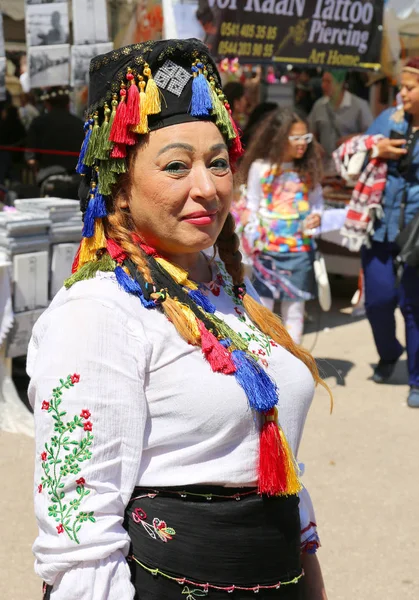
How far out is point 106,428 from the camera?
1542mm

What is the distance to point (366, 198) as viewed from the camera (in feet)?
19.1

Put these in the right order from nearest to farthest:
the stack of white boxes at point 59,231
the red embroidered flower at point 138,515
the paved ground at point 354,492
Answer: the red embroidered flower at point 138,515
the paved ground at point 354,492
the stack of white boxes at point 59,231

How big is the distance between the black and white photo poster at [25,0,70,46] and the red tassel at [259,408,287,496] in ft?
16.3

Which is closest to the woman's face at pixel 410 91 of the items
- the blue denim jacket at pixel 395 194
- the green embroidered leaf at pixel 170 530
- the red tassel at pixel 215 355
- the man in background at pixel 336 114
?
the blue denim jacket at pixel 395 194

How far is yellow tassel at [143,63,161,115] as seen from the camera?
5.57 feet

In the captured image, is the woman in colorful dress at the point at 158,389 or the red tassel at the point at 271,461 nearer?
the woman in colorful dress at the point at 158,389

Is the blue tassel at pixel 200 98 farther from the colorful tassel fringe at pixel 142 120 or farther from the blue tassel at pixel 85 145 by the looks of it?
the blue tassel at pixel 85 145

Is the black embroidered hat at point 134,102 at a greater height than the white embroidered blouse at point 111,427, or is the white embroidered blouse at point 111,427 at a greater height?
the black embroidered hat at point 134,102

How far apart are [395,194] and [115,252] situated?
429 centimetres

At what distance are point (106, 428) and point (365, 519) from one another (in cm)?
293

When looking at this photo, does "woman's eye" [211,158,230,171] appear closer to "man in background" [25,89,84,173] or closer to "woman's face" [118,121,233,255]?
"woman's face" [118,121,233,255]

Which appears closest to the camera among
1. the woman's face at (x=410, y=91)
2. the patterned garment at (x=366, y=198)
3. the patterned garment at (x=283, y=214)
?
the woman's face at (x=410, y=91)

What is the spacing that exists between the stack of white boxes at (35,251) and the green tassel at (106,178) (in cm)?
343

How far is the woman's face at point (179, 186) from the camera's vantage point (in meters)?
1.72
